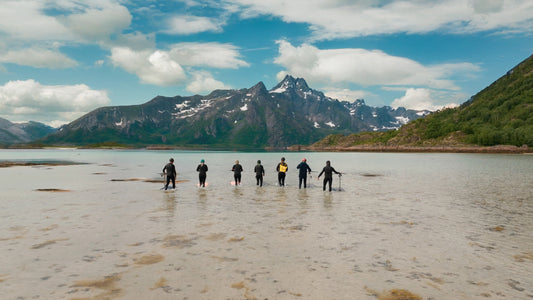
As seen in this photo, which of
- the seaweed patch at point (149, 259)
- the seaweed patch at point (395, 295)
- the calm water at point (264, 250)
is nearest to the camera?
the seaweed patch at point (395, 295)

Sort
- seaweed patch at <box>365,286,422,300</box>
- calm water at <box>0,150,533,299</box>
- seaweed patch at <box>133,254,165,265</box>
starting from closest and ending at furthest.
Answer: seaweed patch at <box>365,286,422,300</box>, calm water at <box>0,150,533,299</box>, seaweed patch at <box>133,254,165,265</box>

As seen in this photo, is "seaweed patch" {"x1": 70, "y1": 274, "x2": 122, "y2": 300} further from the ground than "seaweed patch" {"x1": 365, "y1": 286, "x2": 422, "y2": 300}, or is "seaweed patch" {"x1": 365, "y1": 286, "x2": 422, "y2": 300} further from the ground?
"seaweed patch" {"x1": 70, "y1": 274, "x2": 122, "y2": 300}

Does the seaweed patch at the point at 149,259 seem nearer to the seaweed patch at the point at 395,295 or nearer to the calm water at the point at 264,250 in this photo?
the calm water at the point at 264,250

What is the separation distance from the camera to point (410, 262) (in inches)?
429

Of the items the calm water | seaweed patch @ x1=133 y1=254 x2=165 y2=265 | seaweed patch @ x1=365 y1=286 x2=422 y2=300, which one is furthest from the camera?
seaweed patch @ x1=133 y1=254 x2=165 y2=265

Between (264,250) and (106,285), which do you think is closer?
(106,285)

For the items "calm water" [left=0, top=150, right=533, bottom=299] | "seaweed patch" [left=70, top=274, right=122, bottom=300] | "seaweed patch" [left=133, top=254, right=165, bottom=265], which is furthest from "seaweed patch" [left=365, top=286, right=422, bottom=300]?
"seaweed patch" [left=133, top=254, right=165, bottom=265]

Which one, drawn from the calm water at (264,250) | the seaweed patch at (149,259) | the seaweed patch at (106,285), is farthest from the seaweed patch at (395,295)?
the seaweed patch at (149,259)

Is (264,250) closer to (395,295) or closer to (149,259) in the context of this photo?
(149,259)

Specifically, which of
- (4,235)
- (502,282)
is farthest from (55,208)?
(502,282)

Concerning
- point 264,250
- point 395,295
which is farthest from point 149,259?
point 395,295

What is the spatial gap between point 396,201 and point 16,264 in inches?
907

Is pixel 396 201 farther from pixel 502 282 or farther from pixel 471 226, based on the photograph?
pixel 502 282

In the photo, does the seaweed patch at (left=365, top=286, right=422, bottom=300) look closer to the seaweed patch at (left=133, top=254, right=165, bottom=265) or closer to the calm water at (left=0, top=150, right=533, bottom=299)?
the calm water at (left=0, top=150, right=533, bottom=299)
